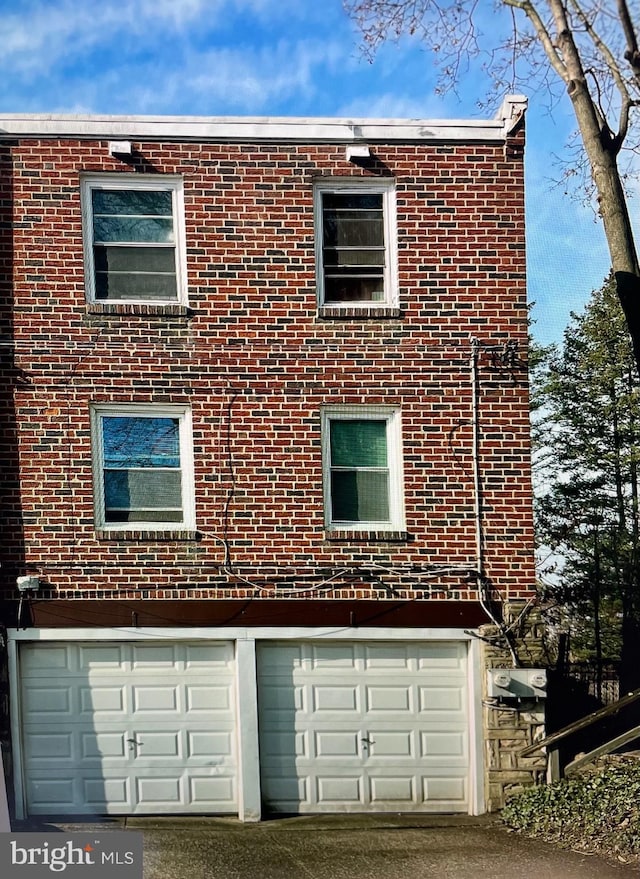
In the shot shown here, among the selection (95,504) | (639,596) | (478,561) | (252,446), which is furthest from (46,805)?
Answer: (639,596)

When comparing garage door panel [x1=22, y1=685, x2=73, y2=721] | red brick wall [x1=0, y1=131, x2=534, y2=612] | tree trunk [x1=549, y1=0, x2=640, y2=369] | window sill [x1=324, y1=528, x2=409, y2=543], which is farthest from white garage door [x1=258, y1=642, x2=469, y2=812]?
tree trunk [x1=549, y1=0, x2=640, y2=369]

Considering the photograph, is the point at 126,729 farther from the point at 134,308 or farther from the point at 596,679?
the point at 596,679

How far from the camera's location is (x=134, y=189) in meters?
15.2

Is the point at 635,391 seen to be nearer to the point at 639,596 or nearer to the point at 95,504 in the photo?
the point at 639,596

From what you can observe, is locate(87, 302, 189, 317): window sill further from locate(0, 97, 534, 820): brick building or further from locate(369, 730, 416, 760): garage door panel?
locate(369, 730, 416, 760): garage door panel

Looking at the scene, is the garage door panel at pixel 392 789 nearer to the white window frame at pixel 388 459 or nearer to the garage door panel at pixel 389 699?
the garage door panel at pixel 389 699

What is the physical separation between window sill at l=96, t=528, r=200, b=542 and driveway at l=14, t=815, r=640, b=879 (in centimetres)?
327

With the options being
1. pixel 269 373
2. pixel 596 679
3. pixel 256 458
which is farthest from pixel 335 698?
pixel 596 679

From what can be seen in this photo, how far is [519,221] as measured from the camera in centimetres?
1564

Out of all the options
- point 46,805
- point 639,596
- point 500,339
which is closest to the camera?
point 46,805

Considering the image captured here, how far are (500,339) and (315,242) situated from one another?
2601 mm

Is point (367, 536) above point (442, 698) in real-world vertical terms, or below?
above

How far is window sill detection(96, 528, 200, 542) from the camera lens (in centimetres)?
1478

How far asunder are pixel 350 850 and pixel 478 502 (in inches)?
175
